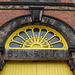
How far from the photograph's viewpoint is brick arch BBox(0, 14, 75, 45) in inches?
→ 283

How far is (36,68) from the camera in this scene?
7070 mm

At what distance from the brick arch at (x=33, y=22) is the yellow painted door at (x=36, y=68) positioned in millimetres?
1233

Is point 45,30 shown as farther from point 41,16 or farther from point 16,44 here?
point 16,44

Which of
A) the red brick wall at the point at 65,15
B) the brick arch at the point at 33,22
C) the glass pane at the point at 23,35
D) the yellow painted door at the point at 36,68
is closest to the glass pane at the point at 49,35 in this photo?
the brick arch at the point at 33,22

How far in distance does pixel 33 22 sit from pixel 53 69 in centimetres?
273

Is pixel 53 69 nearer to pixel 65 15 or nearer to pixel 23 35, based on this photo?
pixel 23 35

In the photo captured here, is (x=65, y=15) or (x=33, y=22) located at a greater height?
(x=65, y=15)

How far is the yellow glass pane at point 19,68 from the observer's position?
6.91m

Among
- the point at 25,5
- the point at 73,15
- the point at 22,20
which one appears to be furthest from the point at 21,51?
the point at 73,15

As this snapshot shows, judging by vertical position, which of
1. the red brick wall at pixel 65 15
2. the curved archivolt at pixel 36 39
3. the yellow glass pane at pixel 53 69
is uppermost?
the red brick wall at pixel 65 15

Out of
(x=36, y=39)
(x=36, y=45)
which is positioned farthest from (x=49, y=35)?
(x=36, y=45)

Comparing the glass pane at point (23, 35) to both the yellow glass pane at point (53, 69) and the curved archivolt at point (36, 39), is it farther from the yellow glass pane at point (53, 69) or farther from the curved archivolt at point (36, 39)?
the yellow glass pane at point (53, 69)

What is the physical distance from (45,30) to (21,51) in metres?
1.87

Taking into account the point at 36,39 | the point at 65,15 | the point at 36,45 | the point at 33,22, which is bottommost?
the point at 36,45
